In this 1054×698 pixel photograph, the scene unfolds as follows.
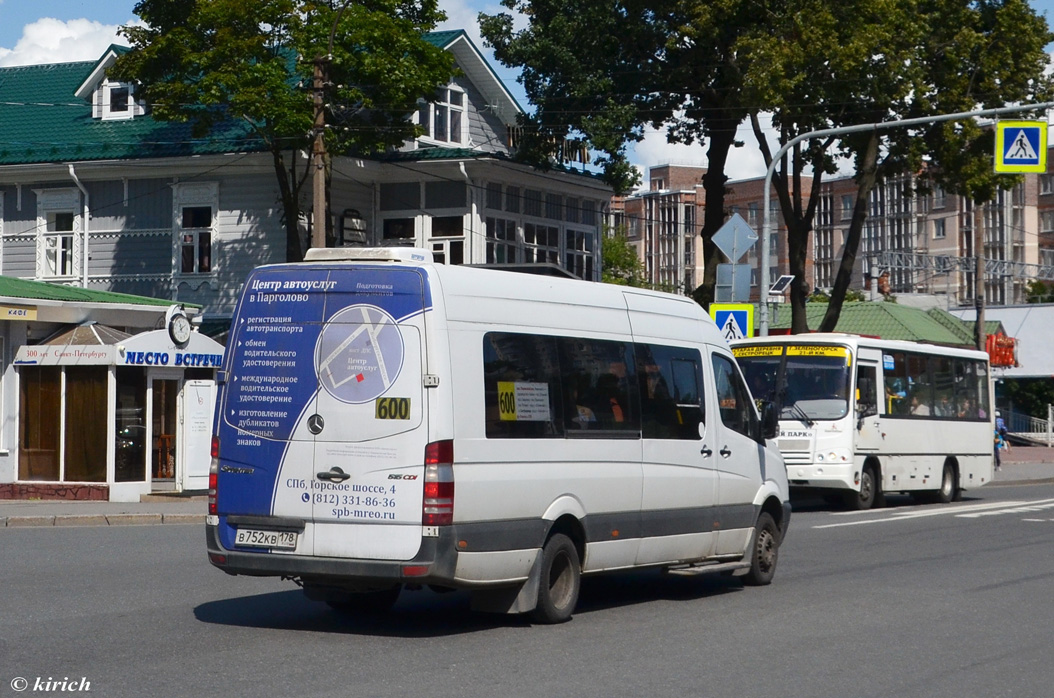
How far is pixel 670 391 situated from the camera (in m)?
11.5

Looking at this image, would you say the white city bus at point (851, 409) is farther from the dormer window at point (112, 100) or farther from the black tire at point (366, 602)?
the dormer window at point (112, 100)

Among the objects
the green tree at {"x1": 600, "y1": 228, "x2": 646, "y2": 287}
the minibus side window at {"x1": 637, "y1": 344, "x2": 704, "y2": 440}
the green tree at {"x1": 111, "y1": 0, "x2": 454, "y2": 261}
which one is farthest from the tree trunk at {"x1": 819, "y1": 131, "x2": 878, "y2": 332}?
the green tree at {"x1": 600, "y1": 228, "x2": 646, "y2": 287}

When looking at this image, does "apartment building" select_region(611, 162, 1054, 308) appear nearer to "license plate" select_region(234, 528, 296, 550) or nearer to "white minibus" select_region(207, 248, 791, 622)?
"white minibus" select_region(207, 248, 791, 622)

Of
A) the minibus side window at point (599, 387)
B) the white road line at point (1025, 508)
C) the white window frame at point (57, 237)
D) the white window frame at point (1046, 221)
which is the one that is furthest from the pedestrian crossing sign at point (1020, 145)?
the white window frame at point (1046, 221)

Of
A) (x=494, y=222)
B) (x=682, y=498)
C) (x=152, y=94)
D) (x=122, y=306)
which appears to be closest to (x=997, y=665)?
(x=682, y=498)

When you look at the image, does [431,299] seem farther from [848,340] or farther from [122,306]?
[122,306]

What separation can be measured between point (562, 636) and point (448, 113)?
30288mm

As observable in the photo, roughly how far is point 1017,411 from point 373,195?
44.2 m

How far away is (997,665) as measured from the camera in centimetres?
890

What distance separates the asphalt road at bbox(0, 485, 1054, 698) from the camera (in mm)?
7949

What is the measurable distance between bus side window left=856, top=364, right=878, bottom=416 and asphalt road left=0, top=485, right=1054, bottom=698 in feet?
29.4

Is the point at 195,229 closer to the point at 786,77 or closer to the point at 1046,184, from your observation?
the point at 786,77

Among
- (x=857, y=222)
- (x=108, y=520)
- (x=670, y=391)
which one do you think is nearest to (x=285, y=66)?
(x=108, y=520)

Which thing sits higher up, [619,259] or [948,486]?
[619,259]
